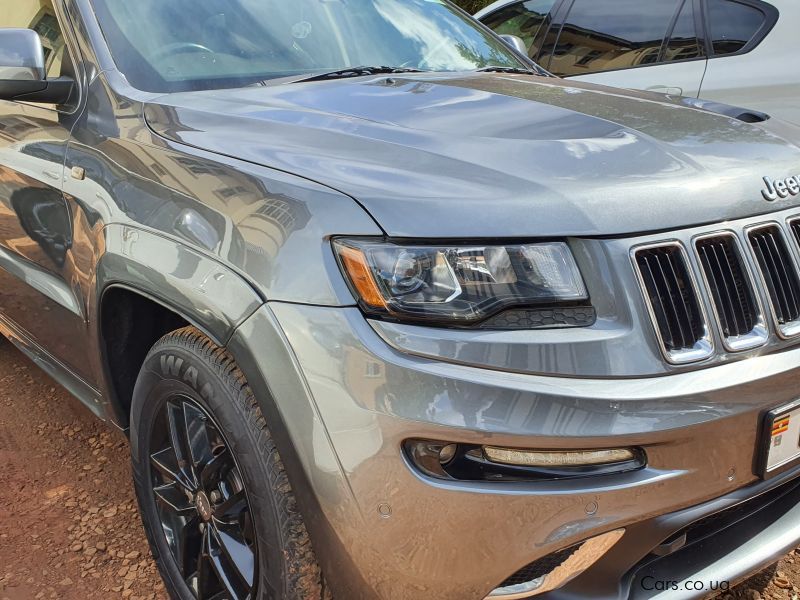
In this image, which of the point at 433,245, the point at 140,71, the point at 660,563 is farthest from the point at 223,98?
the point at 660,563

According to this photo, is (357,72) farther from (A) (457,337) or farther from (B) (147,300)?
(A) (457,337)

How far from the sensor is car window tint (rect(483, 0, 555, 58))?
16.3 feet

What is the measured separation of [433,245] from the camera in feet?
4.75

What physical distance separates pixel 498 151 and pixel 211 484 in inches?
39.8

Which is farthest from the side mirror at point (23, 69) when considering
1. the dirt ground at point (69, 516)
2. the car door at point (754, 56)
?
the car door at point (754, 56)

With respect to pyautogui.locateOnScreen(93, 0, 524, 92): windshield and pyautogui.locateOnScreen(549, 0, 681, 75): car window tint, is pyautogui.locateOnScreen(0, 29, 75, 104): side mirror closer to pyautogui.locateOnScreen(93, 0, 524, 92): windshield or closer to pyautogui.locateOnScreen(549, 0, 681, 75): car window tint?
pyautogui.locateOnScreen(93, 0, 524, 92): windshield

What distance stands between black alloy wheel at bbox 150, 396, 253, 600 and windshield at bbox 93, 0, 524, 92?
944 mm

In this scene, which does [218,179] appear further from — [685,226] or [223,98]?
[685,226]

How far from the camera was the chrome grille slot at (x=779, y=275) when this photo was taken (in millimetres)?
1611

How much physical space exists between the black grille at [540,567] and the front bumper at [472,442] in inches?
2.0

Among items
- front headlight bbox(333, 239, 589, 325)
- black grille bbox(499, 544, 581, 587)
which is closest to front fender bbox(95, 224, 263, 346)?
front headlight bbox(333, 239, 589, 325)

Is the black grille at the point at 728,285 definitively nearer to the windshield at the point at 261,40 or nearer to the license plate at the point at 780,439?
the license plate at the point at 780,439

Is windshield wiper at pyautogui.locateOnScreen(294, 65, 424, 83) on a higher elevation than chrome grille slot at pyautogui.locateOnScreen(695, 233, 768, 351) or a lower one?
higher

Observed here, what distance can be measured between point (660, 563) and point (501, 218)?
30.7 inches
